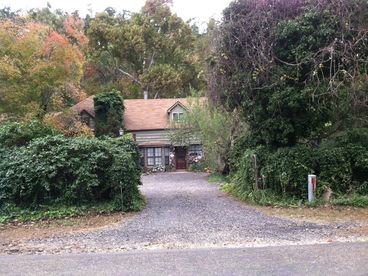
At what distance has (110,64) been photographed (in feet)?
153

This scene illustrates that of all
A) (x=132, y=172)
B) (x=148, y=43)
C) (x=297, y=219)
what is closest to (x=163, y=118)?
(x=148, y=43)

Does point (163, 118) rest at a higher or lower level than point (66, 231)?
higher

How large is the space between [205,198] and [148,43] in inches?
1271

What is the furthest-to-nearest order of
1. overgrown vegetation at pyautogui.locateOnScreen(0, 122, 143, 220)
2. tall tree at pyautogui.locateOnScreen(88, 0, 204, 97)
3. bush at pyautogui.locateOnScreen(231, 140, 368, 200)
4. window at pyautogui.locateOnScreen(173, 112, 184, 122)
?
tall tree at pyautogui.locateOnScreen(88, 0, 204, 97)
window at pyautogui.locateOnScreen(173, 112, 184, 122)
bush at pyautogui.locateOnScreen(231, 140, 368, 200)
overgrown vegetation at pyautogui.locateOnScreen(0, 122, 143, 220)

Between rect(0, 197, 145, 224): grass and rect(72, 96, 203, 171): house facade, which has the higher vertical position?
rect(72, 96, 203, 171): house facade

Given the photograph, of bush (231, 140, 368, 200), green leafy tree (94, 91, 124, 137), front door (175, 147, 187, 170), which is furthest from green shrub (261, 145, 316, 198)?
front door (175, 147, 187, 170)

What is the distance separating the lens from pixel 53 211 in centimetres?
1224

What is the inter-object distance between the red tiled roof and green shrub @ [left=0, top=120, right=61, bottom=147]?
70.3 ft

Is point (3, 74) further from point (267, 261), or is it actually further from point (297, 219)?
point (267, 261)

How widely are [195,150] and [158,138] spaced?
3.43 meters

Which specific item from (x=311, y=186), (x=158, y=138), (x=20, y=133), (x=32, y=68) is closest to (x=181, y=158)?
(x=158, y=138)

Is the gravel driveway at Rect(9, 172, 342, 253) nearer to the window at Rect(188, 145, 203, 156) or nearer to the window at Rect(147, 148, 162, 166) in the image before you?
the window at Rect(188, 145, 203, 156)

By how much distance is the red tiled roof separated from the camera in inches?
1478

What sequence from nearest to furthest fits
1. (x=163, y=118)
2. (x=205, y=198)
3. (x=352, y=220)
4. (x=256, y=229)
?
(x=256, y=229)
(x=352, y=220)
(x=205, y=198)
(x=163, y=118)
